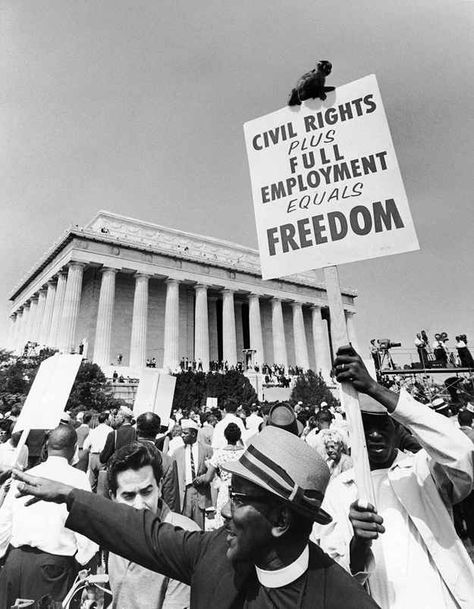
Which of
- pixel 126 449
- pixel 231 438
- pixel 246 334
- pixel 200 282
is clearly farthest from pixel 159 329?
pixel 126 449

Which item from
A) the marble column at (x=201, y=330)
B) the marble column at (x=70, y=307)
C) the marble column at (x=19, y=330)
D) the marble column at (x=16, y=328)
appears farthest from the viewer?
the marble column at (x=16, y=328)

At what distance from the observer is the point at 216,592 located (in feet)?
4.66

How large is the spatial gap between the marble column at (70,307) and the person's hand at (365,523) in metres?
35.9

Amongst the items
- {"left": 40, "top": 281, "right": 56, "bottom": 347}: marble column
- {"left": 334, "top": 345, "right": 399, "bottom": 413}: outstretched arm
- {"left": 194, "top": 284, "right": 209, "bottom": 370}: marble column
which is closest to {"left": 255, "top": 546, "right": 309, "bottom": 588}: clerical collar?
{"left": 334, "top": 345, "right": 399, "bottom": 413}: outstretched arm

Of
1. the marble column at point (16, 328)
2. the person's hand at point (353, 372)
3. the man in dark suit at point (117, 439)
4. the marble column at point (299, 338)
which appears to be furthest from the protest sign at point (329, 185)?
the marble column at point (16, 328)

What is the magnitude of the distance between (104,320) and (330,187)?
122 feet

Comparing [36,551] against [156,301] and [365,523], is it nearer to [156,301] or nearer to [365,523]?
[365,523]

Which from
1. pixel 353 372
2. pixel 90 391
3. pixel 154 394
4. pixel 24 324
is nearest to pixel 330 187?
pixel 353 372

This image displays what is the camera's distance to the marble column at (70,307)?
34.6 m

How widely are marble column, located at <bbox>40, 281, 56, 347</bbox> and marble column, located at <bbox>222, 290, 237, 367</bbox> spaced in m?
18.1

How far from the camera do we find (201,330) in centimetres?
4278

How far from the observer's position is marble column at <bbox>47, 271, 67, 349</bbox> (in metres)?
35.4

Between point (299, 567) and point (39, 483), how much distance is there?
111 centimetres

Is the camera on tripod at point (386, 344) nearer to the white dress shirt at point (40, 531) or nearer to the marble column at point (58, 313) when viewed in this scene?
the white dress shirt at point (40, 531)
